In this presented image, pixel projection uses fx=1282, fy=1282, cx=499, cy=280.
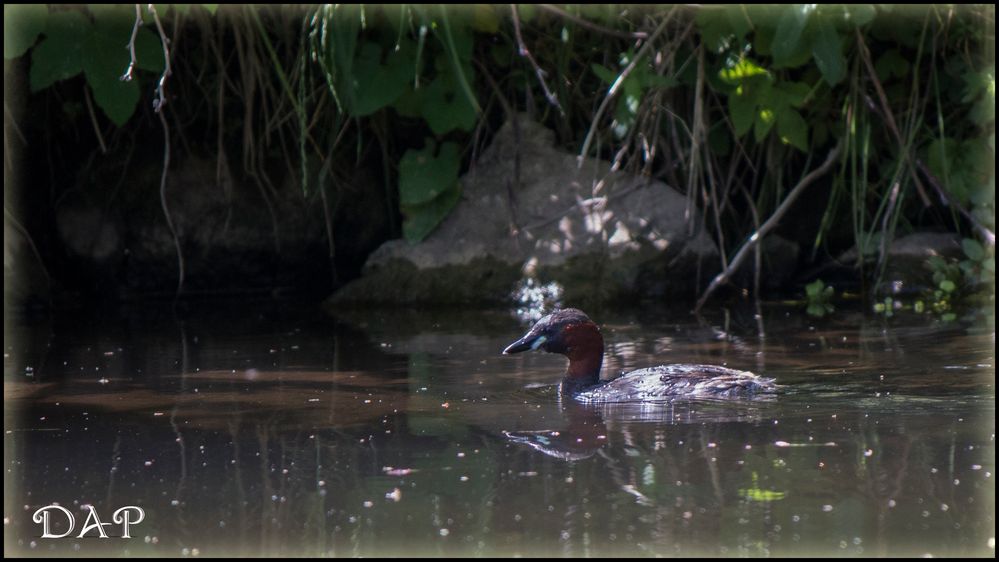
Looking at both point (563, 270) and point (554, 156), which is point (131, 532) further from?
point (554, 156)

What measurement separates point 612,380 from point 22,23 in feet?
12.9

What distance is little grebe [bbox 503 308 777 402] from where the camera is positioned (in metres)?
5.02

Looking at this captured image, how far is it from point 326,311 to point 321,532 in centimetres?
489

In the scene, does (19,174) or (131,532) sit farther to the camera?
(19,174)

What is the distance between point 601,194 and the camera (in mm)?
8406

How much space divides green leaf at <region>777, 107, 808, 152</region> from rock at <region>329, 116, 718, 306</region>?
77 centimetres

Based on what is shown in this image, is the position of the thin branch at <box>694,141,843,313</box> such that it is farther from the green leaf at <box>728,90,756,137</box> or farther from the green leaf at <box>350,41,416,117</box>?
the green leaf at <box>350,41,416,117</box>

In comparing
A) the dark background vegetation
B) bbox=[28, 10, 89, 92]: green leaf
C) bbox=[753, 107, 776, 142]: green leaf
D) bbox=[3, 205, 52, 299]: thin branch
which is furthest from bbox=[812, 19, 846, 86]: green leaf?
bbox=[3, 205, 52, 299]: thin branch

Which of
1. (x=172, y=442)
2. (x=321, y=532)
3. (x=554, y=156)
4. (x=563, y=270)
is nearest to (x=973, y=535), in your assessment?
(x=321, y=532)

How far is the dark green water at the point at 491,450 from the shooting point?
3197 millimetres

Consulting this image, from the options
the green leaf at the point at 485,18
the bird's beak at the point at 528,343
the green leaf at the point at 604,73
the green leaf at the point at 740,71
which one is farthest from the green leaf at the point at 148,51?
the green leaf at the point at 740,71

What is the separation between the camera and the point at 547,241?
329 inches

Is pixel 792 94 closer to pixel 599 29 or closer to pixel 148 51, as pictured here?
pixel 599 29

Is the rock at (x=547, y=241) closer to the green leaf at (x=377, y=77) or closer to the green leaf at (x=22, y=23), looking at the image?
the green leaf at (x=377, y=77)
